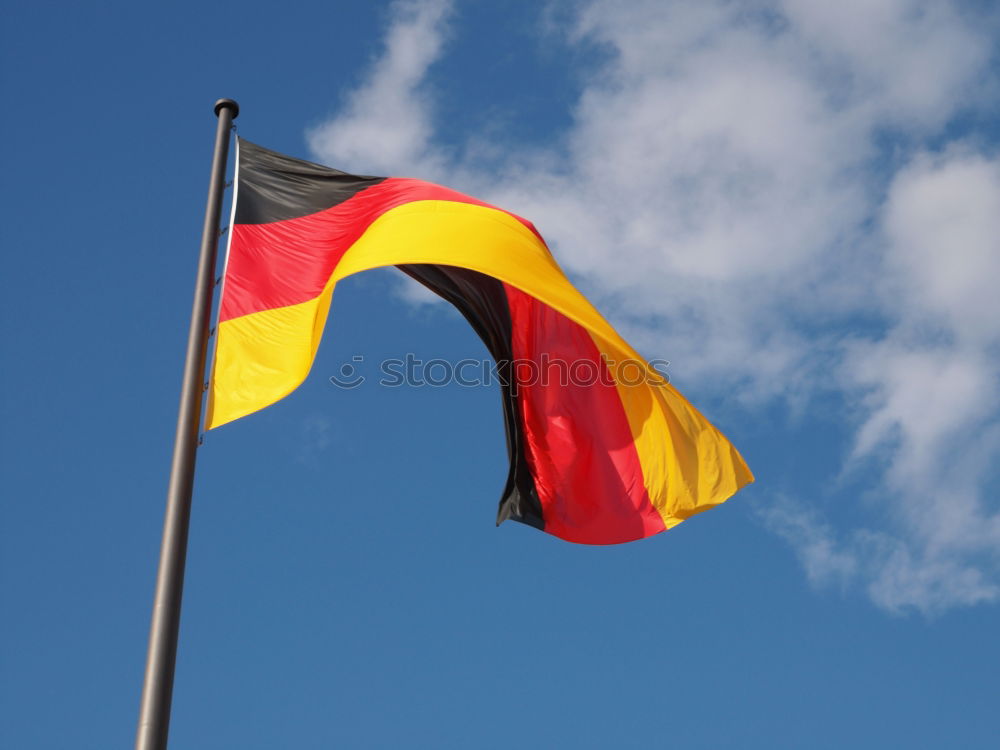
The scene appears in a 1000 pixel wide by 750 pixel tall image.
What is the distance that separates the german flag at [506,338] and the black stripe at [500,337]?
0.05 ft

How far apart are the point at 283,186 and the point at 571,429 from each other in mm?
3925

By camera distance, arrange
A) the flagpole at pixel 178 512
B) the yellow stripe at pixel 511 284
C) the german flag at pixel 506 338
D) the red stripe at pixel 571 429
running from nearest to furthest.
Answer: the flagpole at pixel 178 512 < the yellow stripe at pixel 511 284 < the german flag at pixel 506 338 < the red stripe at pixel 571 429

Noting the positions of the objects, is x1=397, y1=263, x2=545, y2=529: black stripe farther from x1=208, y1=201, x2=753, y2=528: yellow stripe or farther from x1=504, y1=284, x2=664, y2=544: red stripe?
x1=208, y1=201, x2=753, y2=528: yellow stripe

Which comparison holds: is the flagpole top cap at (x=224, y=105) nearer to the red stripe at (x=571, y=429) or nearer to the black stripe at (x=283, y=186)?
the black stripe at (x=283, y=186)

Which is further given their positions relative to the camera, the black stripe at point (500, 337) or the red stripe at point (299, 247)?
the black stripe at point (500, 337)

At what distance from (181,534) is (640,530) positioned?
17.0ft

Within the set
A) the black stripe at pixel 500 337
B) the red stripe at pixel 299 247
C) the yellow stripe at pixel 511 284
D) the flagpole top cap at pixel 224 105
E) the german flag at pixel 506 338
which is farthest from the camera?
the black stripe at pixel 500 337

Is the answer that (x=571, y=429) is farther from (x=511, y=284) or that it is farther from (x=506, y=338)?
(x=511, y=284)

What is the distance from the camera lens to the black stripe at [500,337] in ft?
38.6

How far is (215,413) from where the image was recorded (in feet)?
27.5

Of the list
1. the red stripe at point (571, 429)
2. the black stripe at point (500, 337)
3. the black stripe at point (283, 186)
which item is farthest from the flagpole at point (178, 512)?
the red stripe at point (571, 429)

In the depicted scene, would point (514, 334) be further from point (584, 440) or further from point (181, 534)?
point (181, 534)

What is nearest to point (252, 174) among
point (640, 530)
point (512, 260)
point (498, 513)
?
point (512, 260)

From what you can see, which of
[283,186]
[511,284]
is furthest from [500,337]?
[283,186]
